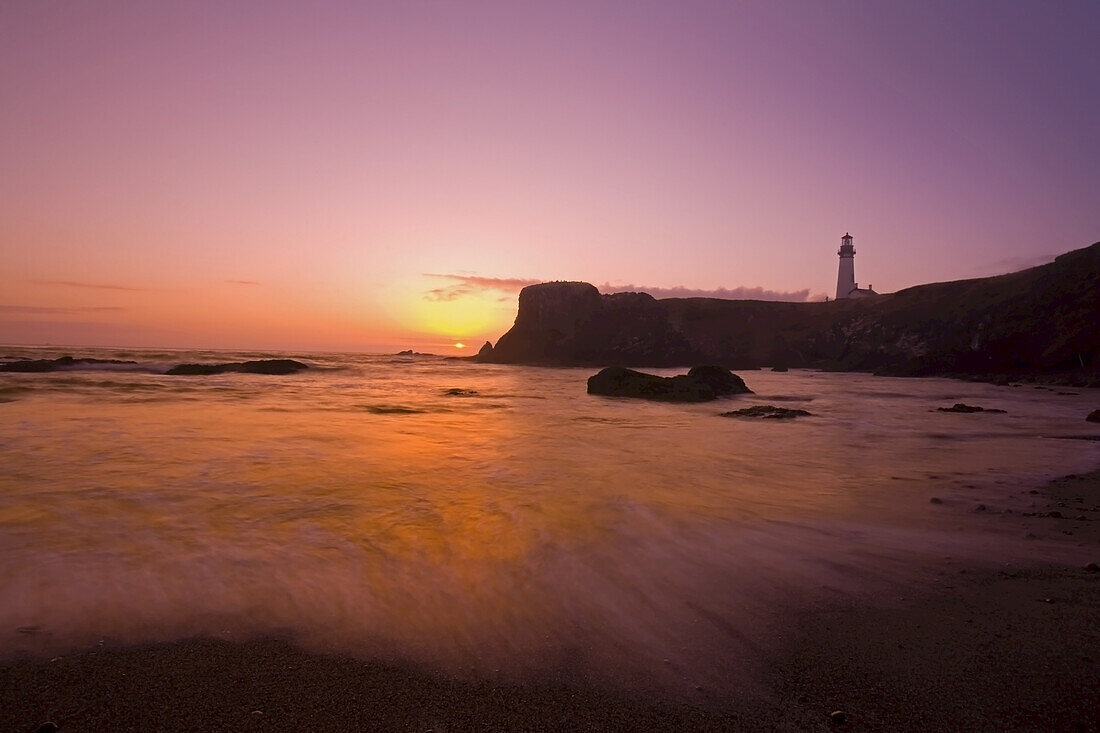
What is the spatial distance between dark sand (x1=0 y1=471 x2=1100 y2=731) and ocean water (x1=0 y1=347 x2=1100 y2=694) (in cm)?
17

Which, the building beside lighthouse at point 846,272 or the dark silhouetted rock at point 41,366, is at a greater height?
the building beside lighthouse at point 846,272

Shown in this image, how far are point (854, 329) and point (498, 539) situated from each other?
6653cm

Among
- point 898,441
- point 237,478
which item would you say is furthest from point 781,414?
point 237,478

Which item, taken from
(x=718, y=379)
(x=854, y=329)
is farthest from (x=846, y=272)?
(x=718, y=379)

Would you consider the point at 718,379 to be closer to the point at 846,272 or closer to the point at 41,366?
the point at 41,366

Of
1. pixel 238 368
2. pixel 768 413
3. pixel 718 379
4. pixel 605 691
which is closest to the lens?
pixel 605 691

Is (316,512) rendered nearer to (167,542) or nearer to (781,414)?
(167,542)

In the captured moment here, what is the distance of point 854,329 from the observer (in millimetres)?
61688

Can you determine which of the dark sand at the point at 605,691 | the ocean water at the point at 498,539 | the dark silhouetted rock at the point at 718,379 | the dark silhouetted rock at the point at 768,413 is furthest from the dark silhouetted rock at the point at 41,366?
the dark sand at the point at 605,691

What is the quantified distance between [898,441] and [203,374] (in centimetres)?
3168

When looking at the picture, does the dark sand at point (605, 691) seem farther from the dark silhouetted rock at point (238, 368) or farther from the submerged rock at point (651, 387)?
the dark silhouetted rock at point (238, 368)

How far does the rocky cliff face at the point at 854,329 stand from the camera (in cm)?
3609

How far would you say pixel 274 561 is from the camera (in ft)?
13.8

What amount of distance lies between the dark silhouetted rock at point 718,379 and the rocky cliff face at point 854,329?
62.5 feet
